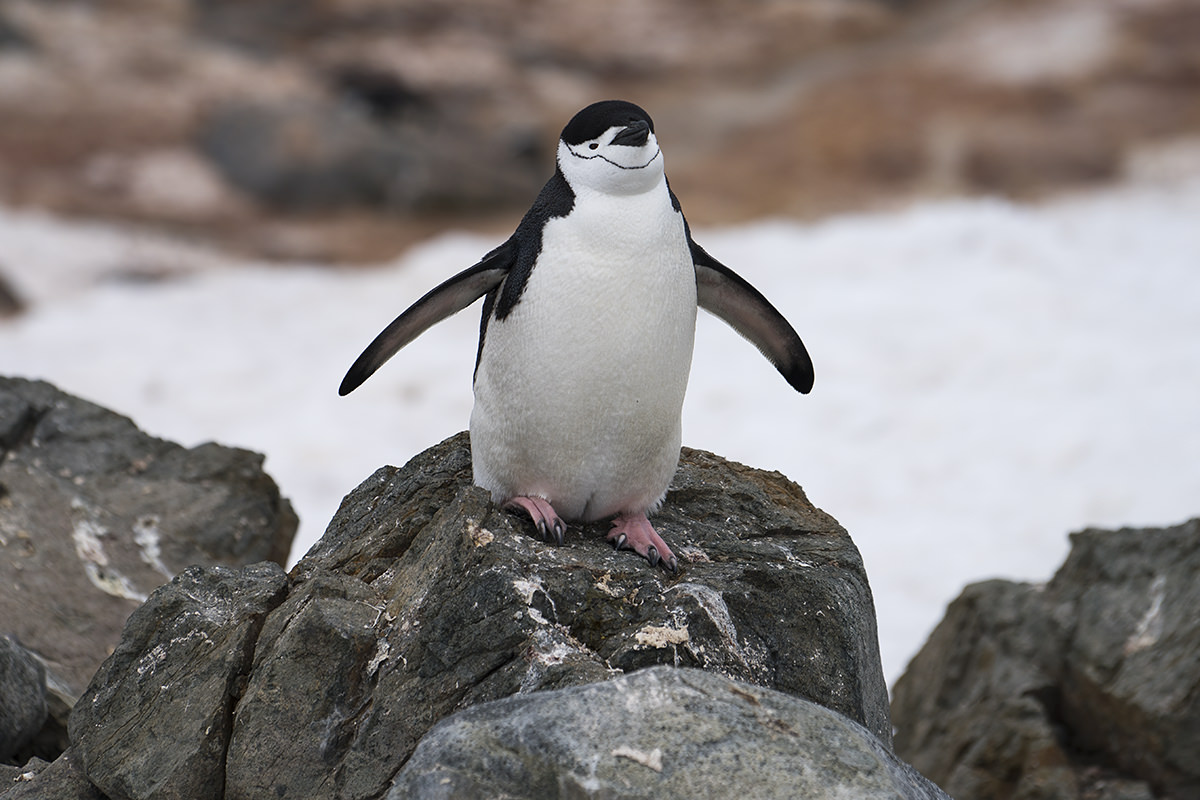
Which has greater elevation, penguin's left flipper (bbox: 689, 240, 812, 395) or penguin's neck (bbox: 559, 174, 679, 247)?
penguin's left flipper (bbox: 689, 240, 812, 395)

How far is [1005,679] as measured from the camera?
4812mm

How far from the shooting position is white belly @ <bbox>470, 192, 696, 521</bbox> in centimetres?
303

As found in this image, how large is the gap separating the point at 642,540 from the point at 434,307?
2.50 ft

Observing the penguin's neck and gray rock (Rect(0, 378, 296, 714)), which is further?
gray rock (Rect(0, 378, 296, 714))

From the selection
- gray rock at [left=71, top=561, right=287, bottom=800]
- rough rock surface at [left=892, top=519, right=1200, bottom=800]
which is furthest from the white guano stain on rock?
gray rock at [left=71, top=561, right=287, bottom=800]

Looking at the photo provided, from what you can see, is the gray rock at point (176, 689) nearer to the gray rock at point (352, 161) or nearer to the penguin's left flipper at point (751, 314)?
the penguin's left flipper at point (751, 314)

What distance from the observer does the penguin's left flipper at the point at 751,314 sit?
3.41 meters

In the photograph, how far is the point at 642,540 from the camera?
318cm

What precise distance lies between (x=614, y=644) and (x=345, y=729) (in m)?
0.57

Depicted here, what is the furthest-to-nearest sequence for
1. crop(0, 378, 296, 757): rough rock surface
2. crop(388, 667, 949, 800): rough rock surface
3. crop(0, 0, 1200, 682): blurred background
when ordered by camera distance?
crop(0, 0, 1200, 682): blurred background < crop(0, 378, 296, 757): rough rock surface < crop(388, 667, 949, 800): rough rock surface

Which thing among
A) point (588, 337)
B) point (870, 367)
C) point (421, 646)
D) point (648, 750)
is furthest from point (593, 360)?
point (870, 367)

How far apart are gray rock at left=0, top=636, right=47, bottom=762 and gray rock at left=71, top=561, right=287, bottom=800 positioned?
1.39 feet

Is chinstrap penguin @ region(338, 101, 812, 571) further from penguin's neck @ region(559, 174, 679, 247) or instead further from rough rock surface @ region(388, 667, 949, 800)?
rough rock surface @ region(388, 667, 949, 800)

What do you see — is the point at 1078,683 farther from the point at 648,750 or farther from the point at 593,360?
the point at 648,750
